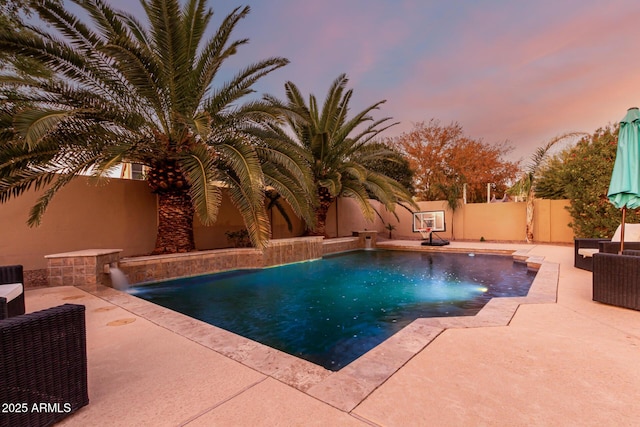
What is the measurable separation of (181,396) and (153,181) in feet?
20.7

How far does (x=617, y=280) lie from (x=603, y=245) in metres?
2.24

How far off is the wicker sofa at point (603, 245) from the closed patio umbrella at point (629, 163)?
1.40 metres

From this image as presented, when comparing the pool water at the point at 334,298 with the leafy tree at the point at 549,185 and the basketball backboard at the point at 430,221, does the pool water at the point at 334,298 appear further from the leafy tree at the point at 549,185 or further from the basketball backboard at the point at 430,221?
the leafy tree at the point at 549,185

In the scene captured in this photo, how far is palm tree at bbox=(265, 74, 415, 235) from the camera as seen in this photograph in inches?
391

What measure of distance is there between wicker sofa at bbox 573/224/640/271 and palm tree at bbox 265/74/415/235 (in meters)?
5.19

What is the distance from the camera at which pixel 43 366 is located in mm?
1484

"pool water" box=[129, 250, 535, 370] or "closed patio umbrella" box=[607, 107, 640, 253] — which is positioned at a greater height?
"closed patio umbrella" box=[607, 107, 640, 253]

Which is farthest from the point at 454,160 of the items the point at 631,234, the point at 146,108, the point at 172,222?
the point at 146,108

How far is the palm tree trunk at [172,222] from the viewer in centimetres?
704

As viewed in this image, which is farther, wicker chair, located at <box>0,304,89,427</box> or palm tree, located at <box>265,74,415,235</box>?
palm tree, located at <box>265,74,415,235</box>

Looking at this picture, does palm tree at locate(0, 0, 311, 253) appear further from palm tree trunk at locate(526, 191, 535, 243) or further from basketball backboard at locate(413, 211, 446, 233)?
palm tree trunk at locate(526, 191, 535, 243)

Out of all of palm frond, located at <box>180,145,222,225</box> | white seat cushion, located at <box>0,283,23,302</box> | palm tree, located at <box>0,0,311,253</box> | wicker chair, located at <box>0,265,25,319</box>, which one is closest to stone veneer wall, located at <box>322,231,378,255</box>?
palm tree, located at <box>0,0,311,253</box>

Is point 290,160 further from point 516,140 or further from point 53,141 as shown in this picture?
point 516,140

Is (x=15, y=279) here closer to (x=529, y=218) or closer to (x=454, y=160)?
(x=529, y=218)
